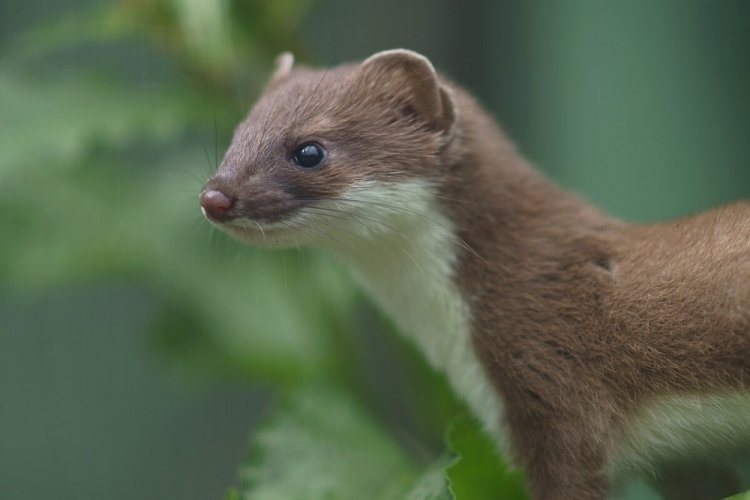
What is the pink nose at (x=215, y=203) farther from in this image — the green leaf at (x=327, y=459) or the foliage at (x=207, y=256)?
the green leaf at (x=327, y=459)

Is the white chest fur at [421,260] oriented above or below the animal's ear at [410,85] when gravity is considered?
below

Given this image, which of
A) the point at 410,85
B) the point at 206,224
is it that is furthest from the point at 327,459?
the point at 206,224

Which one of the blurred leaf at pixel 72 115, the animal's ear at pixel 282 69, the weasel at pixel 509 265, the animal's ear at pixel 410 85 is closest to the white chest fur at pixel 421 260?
the weasel at pixel 509 265

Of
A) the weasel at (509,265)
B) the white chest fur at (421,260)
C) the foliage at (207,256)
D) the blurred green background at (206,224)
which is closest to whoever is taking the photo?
the weasel at (509,265)

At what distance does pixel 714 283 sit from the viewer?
1108mm

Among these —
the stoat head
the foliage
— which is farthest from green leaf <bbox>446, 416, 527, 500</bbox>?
the stoat head

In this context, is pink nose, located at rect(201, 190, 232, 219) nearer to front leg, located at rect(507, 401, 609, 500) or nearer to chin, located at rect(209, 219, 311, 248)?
chin, located at rect(209, 219, 311, 248)

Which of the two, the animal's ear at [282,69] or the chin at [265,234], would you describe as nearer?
the chin at [265,234]

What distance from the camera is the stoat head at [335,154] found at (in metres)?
1.18

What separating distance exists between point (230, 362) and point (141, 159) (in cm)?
111

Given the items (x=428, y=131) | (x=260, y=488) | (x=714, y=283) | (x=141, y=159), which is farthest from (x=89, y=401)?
(x=714, y=283)

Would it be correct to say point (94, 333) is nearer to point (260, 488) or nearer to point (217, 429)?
point (217, 429)

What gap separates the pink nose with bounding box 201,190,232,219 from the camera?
3.76ft

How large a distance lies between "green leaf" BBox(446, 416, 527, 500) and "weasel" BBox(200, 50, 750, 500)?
5 centimetres
